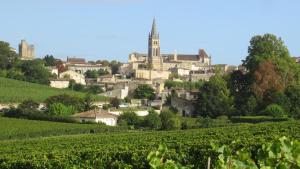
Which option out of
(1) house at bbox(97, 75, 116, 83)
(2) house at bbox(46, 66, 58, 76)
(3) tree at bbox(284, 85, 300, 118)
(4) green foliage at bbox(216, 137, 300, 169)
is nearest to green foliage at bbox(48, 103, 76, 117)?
(3) tree at bbox(284, 85, 300, 118)

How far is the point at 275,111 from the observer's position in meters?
64.8

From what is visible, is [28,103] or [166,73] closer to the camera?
[28,103]

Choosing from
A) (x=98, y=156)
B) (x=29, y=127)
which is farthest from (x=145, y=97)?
(x=98, y=156)

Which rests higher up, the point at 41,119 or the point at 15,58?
the point at 15,58

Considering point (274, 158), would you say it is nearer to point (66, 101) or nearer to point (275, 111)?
point (275, 111)

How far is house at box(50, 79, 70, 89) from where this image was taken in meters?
123

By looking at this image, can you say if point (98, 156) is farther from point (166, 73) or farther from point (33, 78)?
point (166, 73)

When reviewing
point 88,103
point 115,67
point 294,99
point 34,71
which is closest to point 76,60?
point 115,67

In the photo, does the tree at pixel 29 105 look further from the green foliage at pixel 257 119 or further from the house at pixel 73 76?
the house at pixel 73 76

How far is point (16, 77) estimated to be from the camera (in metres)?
112

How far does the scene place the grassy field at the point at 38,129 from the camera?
53.7 m

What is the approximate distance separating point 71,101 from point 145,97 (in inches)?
1180

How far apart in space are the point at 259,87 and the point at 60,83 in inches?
2412

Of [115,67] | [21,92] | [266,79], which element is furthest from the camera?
[115,67]
